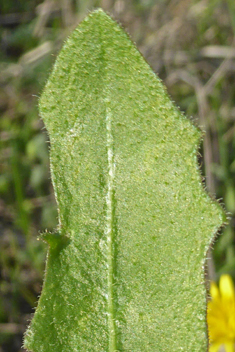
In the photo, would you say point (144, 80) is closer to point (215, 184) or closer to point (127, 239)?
point (127, 239)

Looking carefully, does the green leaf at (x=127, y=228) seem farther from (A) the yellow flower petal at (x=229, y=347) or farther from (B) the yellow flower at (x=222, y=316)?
(A) the yellow flower petal at (x=229, y=347)

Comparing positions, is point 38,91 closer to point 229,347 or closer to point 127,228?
point 229,347

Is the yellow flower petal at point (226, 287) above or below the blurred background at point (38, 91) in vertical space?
below

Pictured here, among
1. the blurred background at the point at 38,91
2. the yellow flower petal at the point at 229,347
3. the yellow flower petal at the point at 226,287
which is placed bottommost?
the yellow flower petal at the point at 229,347

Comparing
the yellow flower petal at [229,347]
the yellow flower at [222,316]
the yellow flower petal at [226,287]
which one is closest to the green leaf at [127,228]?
the yellow flower at [222,316]

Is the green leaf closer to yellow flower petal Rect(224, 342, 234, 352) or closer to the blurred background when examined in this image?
yellow flower petal Rect(224, 342, 234, 352)

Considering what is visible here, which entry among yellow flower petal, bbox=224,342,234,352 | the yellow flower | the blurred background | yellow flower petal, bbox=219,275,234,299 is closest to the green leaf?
the yellow flower

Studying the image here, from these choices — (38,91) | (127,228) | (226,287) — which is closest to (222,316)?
(226,287)

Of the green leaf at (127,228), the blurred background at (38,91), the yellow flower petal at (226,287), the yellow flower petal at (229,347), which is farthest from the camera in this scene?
the blurred background at (38,91)
